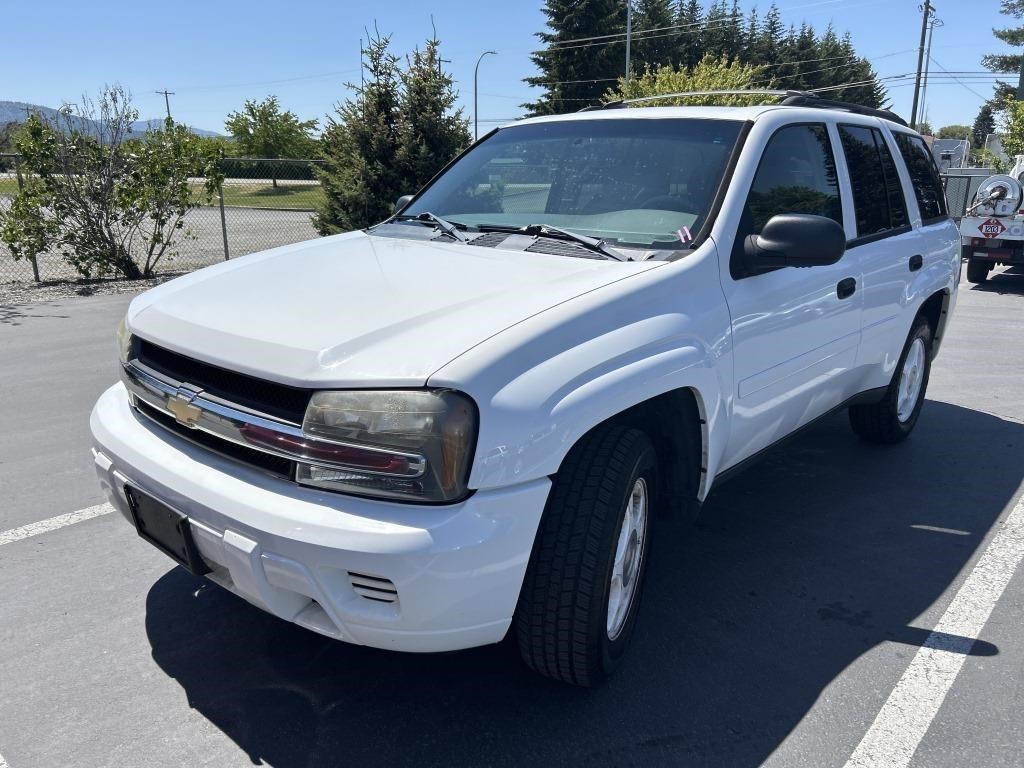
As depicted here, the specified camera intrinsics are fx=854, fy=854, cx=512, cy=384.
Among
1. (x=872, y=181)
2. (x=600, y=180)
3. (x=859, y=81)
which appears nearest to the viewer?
(x=600, y=180)

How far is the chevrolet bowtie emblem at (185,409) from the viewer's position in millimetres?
2480

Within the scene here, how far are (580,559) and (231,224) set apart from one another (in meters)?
21.5

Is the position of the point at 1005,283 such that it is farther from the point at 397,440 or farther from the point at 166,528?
the point at 166,528

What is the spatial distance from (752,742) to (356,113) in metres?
11.3

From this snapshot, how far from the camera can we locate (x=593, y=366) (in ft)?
7.86

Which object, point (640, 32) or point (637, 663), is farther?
point (640, 32)

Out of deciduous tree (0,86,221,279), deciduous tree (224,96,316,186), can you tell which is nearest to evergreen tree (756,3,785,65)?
deciduous tree (224,96,316,186)

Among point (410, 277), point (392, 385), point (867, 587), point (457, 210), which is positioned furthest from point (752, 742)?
point (457, 210)

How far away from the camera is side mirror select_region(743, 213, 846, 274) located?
295 cm

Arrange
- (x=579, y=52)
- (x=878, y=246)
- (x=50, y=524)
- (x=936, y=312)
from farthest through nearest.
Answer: (x=579, y=52)
(x=936, y=312)
(x=878, y=246)
(x=50, y=524)

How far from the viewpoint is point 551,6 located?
45.8 meters

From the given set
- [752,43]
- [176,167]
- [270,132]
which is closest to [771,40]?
[752,43]

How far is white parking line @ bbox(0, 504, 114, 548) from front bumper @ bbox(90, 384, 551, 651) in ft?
6.07

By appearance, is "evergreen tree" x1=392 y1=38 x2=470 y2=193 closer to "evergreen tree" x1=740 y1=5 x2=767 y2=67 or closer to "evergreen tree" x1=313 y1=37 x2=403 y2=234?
"evergreen tree" x1=313 y1=37 x2=403 y2=234
